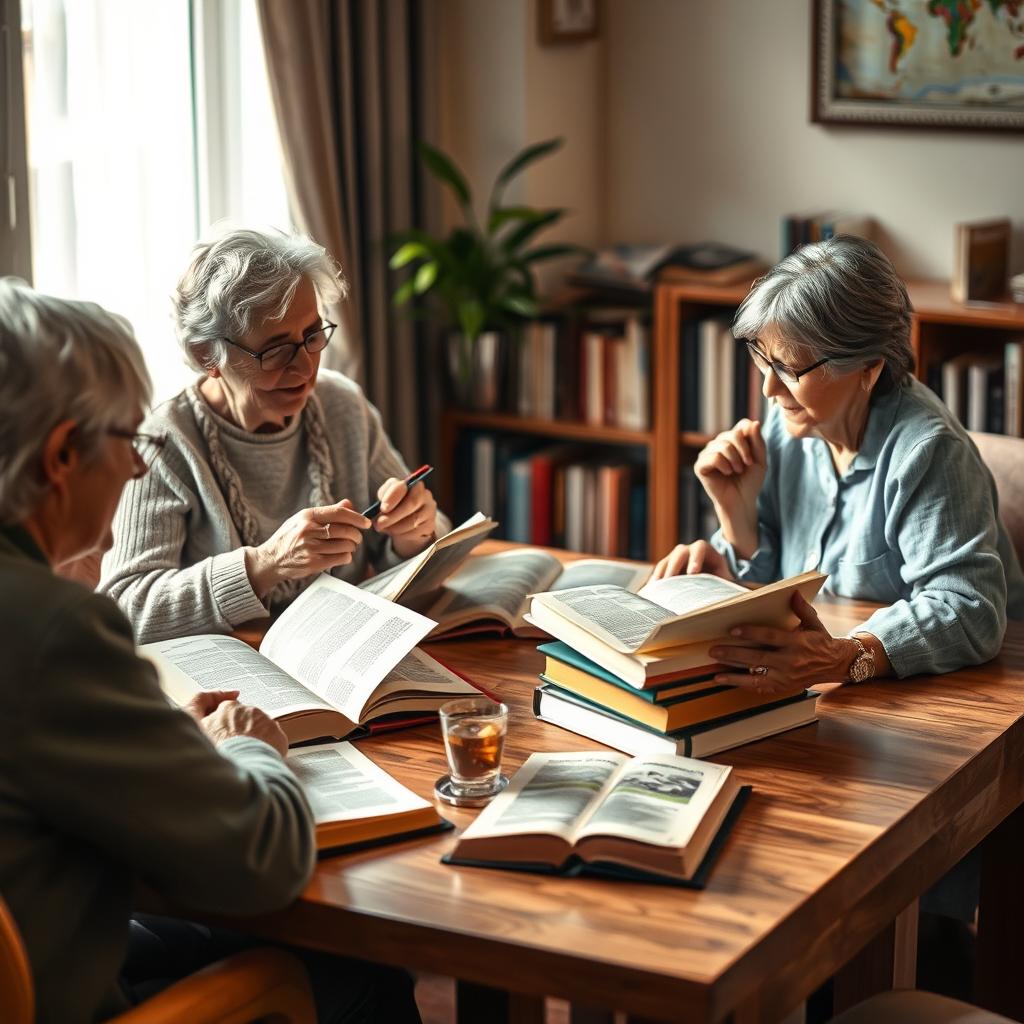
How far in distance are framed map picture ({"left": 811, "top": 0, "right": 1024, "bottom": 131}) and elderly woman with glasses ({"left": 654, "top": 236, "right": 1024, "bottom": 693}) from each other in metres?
1.61

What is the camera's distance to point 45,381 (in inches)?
50.3

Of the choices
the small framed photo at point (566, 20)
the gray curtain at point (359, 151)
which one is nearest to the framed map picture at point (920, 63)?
the small framed photo at point (566, 20)

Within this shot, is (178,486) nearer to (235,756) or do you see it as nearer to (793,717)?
(235,756)

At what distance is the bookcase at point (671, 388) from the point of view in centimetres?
340

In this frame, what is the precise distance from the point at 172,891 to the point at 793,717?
2.46 feet

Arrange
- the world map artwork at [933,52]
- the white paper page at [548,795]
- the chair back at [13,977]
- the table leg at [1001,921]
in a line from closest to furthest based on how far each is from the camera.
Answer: the chair back at [13,977]
the white paper page at [548,795]
the table leg at [1001,921]
the world map artwork at [933,52]

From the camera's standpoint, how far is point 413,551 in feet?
Result: 7.63

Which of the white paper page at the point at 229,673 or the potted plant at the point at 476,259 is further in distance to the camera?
the potted plant at the point at 476,259

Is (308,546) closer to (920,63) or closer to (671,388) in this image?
(671,388)

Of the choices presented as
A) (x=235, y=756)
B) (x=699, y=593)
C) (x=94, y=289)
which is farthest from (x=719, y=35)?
(x=235, y=756)

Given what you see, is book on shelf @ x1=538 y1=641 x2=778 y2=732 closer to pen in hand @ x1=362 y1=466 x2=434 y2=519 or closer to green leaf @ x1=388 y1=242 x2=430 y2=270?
pen in hand @ x1=362 y1=466 x2=434 y2=519

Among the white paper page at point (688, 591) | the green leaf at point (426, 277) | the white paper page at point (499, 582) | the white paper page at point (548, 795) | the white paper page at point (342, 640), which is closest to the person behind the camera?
the white paper page at point (548, 795)

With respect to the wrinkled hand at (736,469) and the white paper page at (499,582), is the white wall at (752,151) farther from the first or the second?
the white paper page at (499,582)

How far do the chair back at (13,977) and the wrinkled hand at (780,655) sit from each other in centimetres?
80
